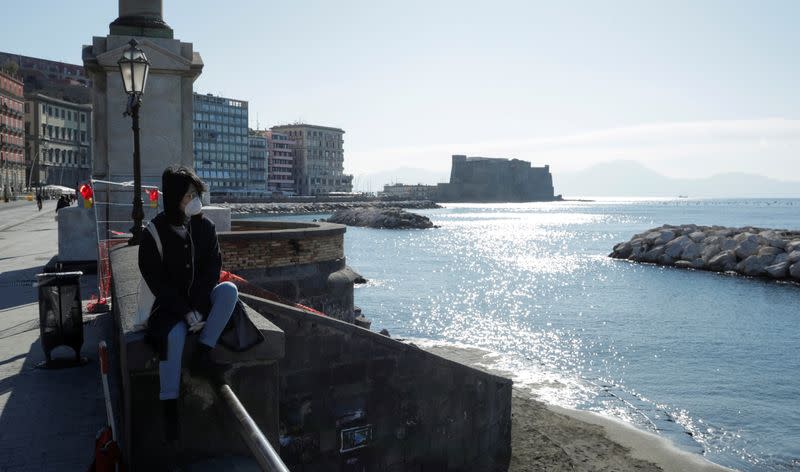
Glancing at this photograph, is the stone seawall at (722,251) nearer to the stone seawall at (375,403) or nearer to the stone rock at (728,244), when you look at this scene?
the stone rock at (728,244)

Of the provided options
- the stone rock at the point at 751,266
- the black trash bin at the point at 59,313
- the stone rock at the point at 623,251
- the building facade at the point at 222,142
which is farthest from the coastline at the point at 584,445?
the building facade at the point at 222,142

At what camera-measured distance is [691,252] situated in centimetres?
5453

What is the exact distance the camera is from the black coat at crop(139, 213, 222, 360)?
4.34 m

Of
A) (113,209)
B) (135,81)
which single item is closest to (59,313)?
(135,81)

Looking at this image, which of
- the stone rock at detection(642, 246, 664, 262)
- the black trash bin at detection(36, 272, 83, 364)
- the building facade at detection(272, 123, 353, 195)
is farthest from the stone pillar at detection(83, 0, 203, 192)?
the building facade at detection(272, 123, 353, 195)

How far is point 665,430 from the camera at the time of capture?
15.7 metres

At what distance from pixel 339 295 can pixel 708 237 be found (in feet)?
172

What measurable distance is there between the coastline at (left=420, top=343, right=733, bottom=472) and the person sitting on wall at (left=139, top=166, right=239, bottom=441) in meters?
8.95

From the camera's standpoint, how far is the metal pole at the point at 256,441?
3289 mm

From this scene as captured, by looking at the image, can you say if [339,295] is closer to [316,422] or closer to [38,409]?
[316,422]

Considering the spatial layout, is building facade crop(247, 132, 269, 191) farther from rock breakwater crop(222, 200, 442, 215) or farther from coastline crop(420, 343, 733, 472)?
coastline crop(420, 343, 733, 472)

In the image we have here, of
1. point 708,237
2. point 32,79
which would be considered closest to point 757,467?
point 708,237

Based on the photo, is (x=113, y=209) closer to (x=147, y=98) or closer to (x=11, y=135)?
(x=147, y=98)

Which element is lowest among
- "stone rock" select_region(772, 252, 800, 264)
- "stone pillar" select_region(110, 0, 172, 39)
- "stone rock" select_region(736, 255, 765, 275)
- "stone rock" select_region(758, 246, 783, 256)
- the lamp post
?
"stone rock" select_region(736, 255, 765, 275)
